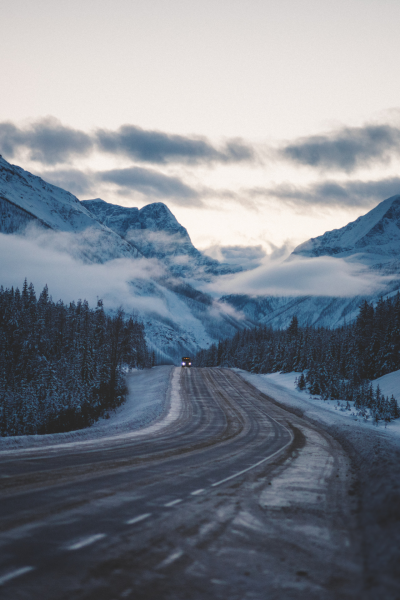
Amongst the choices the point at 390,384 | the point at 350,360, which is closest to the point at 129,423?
the point at 390,384

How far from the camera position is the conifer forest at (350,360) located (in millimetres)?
41875

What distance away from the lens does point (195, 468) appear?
1232 cm

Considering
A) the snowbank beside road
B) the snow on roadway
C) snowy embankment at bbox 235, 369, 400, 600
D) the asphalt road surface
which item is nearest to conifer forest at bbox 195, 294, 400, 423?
the snow on roadway

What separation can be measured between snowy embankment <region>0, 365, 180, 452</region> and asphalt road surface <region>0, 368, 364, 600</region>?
2.50 m

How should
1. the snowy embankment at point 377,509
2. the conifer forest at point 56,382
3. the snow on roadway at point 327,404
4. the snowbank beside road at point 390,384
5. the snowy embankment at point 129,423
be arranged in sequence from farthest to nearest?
1. the snowbank beside road at point 390,384
2. the conifer forest at point 56,382
3. the snow on roadway at point 327,404
4. the snowy embankment at point 129,423
5. the snowy embankment at point 377,509

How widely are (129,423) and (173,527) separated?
21.2 m

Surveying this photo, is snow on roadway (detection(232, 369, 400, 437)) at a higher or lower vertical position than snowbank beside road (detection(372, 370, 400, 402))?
→ lower

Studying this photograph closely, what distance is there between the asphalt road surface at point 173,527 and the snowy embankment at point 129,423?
250 cm

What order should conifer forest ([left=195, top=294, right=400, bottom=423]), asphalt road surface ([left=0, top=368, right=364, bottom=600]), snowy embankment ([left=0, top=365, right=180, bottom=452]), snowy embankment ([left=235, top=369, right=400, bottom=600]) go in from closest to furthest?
asphalt road surface ([left=0, top=368, right=364, bottom=600]), snowy embankment ([left=235, top=369, right=400, bottom=600]), snowy embankment ([left=0, top=365, right=180, bottom=452]), conifer forest ([left=195, top=294, right=400, bottom=423])

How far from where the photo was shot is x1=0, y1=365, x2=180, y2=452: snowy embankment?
16.0 meters

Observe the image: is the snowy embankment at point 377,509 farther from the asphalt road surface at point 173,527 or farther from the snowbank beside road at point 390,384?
the snowbank beside road at point 390,384

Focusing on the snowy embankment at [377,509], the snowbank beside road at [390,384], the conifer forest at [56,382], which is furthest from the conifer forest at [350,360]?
the conifer forest at [56,382]

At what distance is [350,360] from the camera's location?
247 feet

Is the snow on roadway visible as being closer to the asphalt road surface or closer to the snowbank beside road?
the snowbank beside road
